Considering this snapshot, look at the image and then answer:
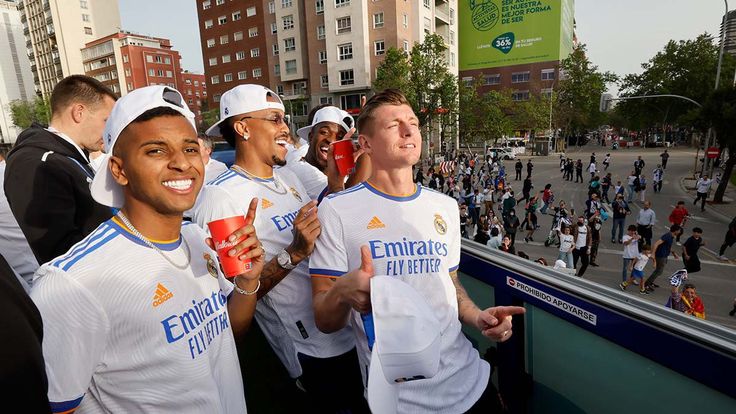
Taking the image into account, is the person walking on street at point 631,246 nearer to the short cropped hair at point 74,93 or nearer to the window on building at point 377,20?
the short cropped hair at point 74,93

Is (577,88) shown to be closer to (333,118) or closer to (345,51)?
(345,51)

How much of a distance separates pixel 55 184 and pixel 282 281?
1690 mm

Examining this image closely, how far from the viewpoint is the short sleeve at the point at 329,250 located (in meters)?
2.20

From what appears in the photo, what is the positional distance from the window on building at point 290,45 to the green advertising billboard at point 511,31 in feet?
109

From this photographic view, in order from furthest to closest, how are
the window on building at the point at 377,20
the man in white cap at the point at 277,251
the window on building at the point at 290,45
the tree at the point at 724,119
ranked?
the window on building at the point at 290,45, the window on building at the point at 377,20, the tree at the point at 724,119, the man in white cap at the point at 277,251

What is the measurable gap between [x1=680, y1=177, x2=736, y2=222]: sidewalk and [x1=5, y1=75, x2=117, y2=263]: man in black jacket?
23.1m

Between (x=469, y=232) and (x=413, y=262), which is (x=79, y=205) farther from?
(x=469, y=232)

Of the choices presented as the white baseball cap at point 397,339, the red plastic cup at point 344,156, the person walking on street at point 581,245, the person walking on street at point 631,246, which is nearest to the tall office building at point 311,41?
the person walking on street at point 581,245

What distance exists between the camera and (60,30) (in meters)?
71.6

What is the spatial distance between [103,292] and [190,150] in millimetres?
714

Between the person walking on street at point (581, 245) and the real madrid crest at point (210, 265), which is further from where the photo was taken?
the person walking on street at point (581, 245)

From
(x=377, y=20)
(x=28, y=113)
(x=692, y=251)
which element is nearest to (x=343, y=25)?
(x=377, y=20)

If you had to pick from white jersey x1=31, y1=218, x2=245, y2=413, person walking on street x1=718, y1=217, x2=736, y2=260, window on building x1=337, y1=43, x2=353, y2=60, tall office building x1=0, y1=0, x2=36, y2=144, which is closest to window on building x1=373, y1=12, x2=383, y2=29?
window on building x1=337, y1=43, x2=353, y2=60

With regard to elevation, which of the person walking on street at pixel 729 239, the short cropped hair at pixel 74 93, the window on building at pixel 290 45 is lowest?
the person walking on street at pixel 729 239
